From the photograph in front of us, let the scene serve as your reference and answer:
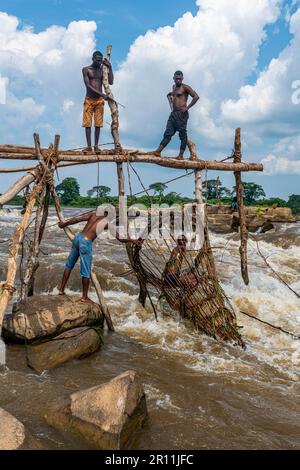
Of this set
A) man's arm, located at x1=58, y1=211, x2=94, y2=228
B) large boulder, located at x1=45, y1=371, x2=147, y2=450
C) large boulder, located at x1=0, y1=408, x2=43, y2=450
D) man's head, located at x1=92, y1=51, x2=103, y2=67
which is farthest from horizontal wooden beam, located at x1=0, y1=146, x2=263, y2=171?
large boulder, located at x1=0, y1=408, x2=43, y2=450

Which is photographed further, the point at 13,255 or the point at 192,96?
the point at 192,96

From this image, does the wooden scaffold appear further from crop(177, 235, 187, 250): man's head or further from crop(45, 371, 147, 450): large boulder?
crop(45, 371, 147, 450): large boulder

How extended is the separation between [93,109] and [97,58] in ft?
2.81

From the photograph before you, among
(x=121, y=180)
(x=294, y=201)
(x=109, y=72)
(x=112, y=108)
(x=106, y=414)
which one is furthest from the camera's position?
(x=294, y=201)

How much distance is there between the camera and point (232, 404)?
4.27 metres

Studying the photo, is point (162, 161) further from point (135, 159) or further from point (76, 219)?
point (76, 219)

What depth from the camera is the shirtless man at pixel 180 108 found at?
7375mm

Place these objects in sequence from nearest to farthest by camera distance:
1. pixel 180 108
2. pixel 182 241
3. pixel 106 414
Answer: pixel 106 414
pixel 182 241
pixel 180 108

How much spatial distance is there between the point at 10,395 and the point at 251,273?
306 inches

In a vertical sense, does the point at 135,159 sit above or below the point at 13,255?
above

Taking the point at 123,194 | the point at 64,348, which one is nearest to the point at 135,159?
the point at 123,194

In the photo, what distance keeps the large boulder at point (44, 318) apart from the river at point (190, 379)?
0.80 ft

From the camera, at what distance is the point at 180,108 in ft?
24.2
